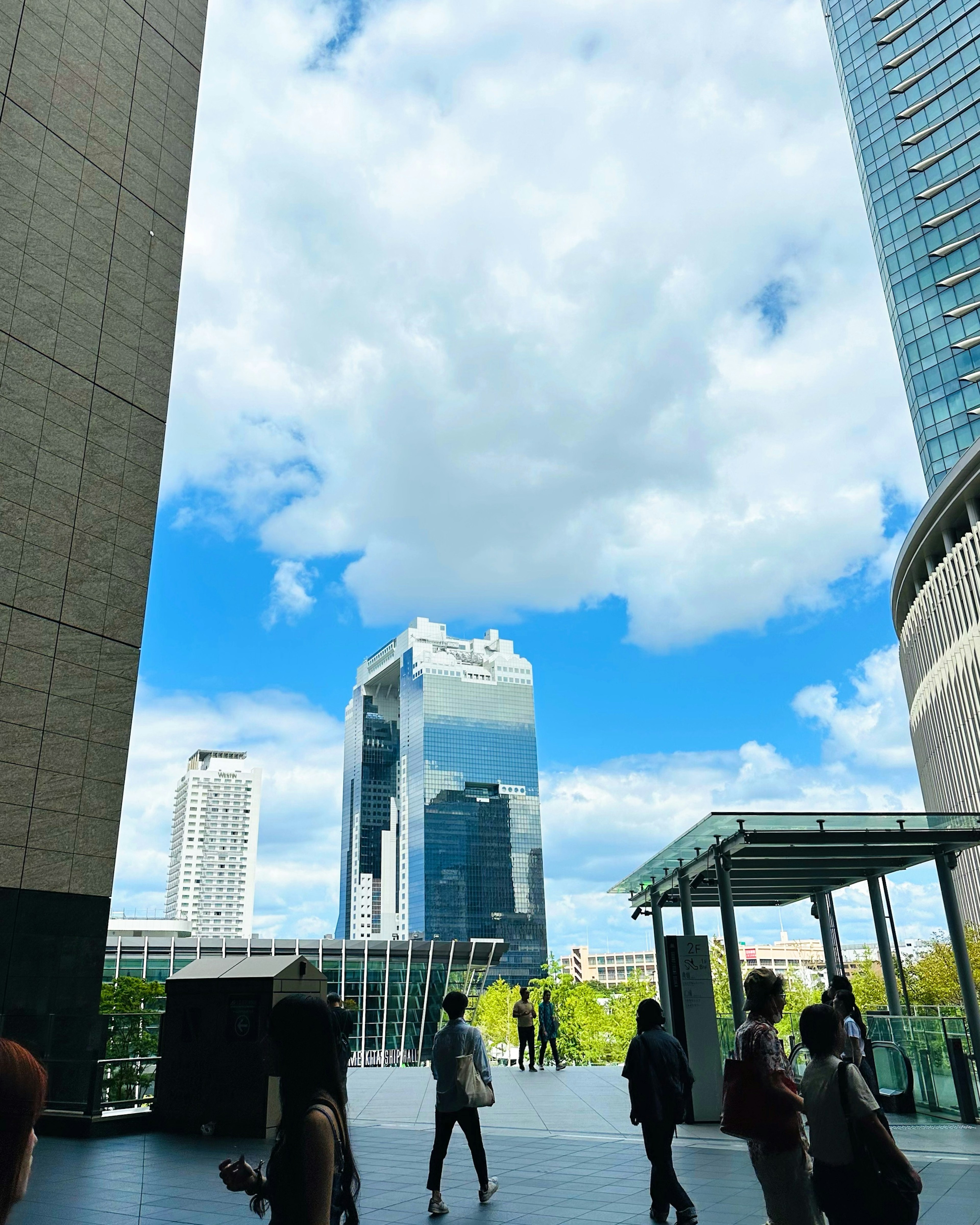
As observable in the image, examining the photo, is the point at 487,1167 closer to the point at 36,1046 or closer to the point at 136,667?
the point at 36,1046

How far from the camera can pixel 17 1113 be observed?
179 cm

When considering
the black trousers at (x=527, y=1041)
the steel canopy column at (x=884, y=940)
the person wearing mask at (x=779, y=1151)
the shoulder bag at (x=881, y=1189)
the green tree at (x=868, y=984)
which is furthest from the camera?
the green tree at (x=868, y=984)

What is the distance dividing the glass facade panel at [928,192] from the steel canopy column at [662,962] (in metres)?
58.7

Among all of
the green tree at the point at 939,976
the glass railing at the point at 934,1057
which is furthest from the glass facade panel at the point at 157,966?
the glass railing at the point at 934,1057

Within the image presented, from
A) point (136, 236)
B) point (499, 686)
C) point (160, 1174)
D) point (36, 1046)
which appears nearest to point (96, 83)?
point (136, 236)

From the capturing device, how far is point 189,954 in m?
69.3

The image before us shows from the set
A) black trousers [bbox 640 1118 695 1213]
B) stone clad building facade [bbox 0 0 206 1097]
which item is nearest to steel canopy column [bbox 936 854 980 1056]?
black trousers [bbox 640 1118 695 1213]

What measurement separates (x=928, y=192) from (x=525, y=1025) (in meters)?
76.2

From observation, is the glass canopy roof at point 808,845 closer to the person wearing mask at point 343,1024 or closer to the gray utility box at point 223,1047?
the person wearing mask at point 343,1024

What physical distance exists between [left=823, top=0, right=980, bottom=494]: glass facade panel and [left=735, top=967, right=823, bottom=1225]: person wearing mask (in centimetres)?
6913

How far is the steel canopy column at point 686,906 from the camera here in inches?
566

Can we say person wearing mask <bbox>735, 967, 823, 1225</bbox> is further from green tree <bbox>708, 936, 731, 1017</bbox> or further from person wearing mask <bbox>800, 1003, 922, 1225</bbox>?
green tree <bbox>708, 936, 731, 1017</bbox>

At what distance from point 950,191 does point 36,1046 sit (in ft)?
271

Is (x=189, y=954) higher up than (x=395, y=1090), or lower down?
higher up
